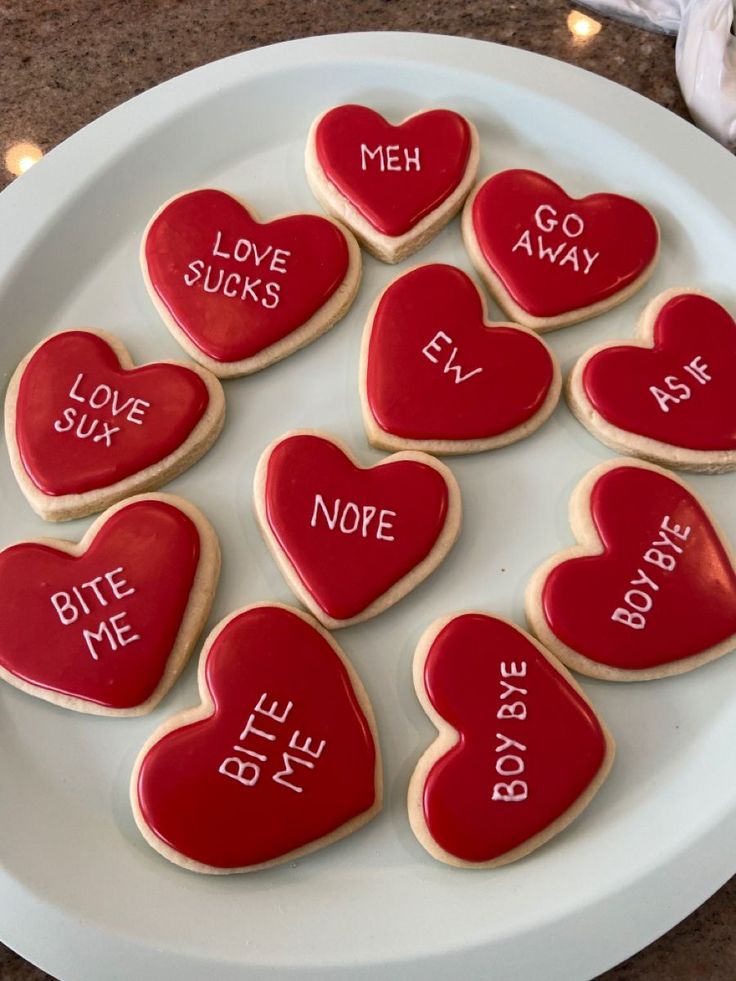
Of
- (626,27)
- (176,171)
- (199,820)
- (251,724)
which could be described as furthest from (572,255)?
(199,820)

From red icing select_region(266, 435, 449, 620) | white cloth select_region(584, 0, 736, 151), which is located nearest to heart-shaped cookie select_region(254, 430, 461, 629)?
red icing select_region(266, 435, 449, 620)

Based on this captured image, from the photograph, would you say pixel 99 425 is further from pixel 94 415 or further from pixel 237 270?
pixel 237 270

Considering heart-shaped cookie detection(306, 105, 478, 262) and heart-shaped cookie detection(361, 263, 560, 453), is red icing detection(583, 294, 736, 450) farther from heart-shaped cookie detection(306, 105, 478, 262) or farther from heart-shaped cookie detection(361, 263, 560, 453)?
heart-shaped cookie detection(306, 105, 478, 262)

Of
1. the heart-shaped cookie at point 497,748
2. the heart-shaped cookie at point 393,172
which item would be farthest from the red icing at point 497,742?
the heart-shaped cookie at point 393,172

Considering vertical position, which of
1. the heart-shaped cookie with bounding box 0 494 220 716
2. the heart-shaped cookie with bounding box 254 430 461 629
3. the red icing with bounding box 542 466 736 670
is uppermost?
the heart-shaped cookie with bounding box 0 494 220 716

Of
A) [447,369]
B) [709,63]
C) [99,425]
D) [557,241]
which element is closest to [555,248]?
[557,241]

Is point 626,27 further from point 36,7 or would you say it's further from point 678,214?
point 36,7
